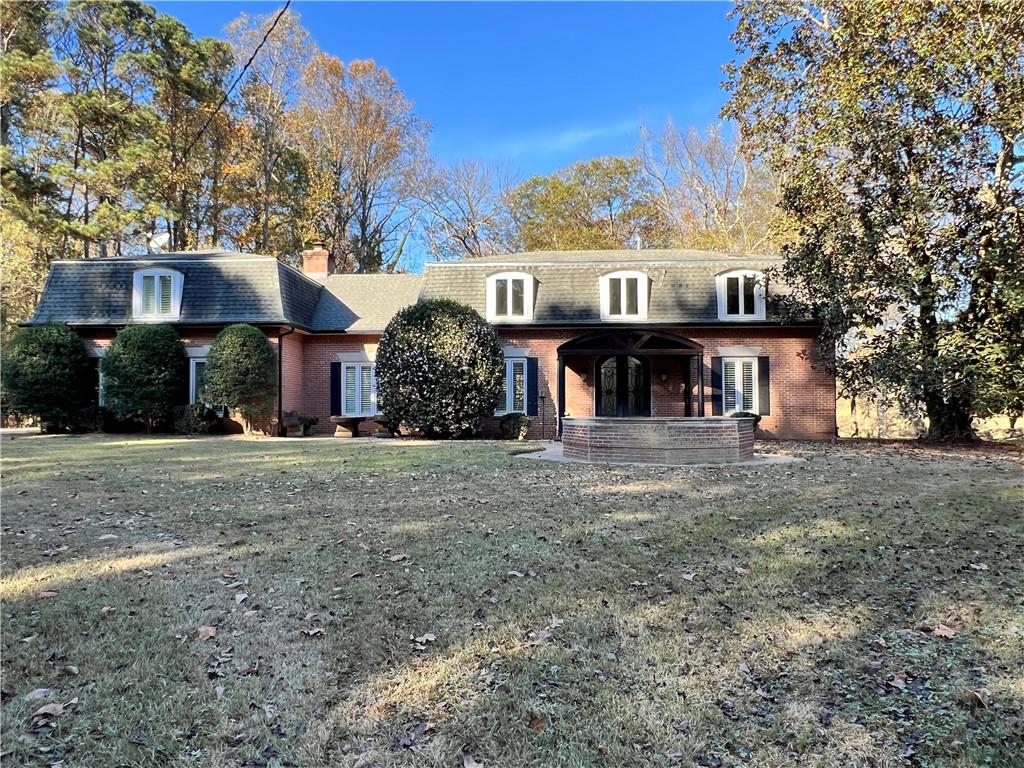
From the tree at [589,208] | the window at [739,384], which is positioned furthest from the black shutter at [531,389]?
the tree at [589,208]

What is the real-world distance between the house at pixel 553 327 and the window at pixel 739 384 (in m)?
0.03

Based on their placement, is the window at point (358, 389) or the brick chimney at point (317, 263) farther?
the brick chimney at point (317, 263)

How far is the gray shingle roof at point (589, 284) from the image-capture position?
1728 centimetres

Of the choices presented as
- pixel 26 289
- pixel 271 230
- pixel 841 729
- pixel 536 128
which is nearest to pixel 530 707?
pixel 841 729

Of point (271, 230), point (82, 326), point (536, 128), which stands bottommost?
point (82, 326)

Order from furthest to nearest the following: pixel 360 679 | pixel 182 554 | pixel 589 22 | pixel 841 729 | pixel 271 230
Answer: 1. pixel 271 230
2. pixel 589 22
3. pixel 182 554
4. pixel 360 679
5. pixel 841 729

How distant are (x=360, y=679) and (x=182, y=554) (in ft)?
8.40

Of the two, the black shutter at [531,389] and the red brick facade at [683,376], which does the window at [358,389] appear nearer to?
the red brick facade at [683,376]

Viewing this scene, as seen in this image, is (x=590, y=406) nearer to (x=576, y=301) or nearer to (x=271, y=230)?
(x=576, y=301)

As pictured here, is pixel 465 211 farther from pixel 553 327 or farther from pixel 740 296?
pixel 740 296

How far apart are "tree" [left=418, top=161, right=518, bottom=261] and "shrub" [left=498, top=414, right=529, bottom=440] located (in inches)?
689

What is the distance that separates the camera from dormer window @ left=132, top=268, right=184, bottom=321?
17531mm

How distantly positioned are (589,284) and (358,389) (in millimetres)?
7720

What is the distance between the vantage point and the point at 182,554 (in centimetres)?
470
